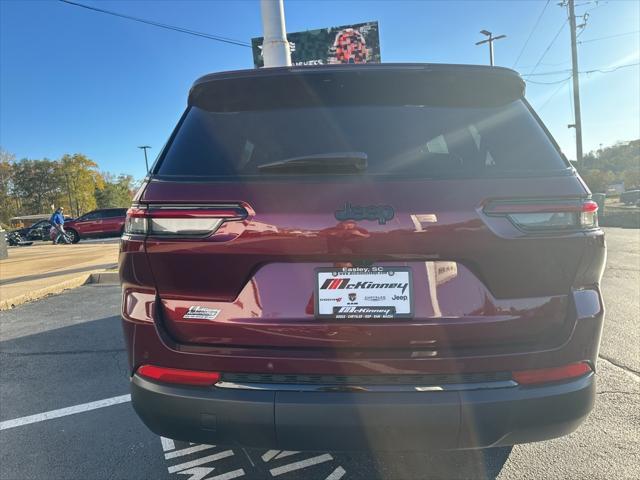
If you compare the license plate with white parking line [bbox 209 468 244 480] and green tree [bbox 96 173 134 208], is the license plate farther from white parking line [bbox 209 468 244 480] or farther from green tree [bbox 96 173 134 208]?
green tree [bbox 96 173 134 208]

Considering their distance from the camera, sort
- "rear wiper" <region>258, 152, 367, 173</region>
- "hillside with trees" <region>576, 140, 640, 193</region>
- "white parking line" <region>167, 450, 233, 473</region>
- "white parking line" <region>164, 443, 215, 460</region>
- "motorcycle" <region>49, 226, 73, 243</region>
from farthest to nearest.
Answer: "hillside with trees" <region>576, 140, 640, 193</region> → "motorcycle" <region>49, 226, 73, 243</region> → "white parking line" <region>164, 443, 215, 460</region> → "white parking line" <region>167, 450, 233, 473</region> → "rear wiper" <region>258, 152, 367, 173</region>

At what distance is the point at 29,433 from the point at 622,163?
79.3m

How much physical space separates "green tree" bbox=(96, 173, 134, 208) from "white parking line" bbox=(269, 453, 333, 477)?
83.4 meters

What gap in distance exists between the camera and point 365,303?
1.52m

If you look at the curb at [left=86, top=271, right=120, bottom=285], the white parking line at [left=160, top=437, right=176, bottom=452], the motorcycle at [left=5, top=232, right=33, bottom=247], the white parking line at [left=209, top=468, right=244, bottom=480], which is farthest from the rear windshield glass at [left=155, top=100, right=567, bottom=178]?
the motorcycle at [left=5, top=232, right=33, bottom=247]

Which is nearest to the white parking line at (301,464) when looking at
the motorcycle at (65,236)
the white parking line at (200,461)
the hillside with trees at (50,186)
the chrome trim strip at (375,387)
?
the white parking line at (200,461)

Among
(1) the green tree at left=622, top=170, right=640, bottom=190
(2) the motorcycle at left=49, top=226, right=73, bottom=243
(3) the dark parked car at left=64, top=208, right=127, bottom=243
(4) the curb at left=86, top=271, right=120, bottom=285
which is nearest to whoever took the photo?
(4) the curb at left=86, top=271, right=120, bottom=285

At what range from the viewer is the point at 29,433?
262cm

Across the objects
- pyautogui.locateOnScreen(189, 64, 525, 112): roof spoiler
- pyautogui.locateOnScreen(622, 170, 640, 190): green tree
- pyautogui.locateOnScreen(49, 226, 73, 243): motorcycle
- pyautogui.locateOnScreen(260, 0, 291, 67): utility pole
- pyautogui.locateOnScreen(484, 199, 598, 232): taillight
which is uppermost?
pyautogui.locateOnScreen(260, 0, 291, 67): utility pole

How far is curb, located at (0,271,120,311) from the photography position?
6.16 m

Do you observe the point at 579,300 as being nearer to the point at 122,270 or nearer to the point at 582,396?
the point at 582,396

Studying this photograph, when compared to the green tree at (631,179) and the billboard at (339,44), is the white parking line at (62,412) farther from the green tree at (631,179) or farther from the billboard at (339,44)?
the green tree at (631,179)

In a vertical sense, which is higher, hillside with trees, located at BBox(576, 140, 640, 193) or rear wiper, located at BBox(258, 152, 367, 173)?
hillside with trees, located at BBox(576, 140, 640, 193)

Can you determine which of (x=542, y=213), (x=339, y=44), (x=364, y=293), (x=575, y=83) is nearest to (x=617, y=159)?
(x=575, y=83)
